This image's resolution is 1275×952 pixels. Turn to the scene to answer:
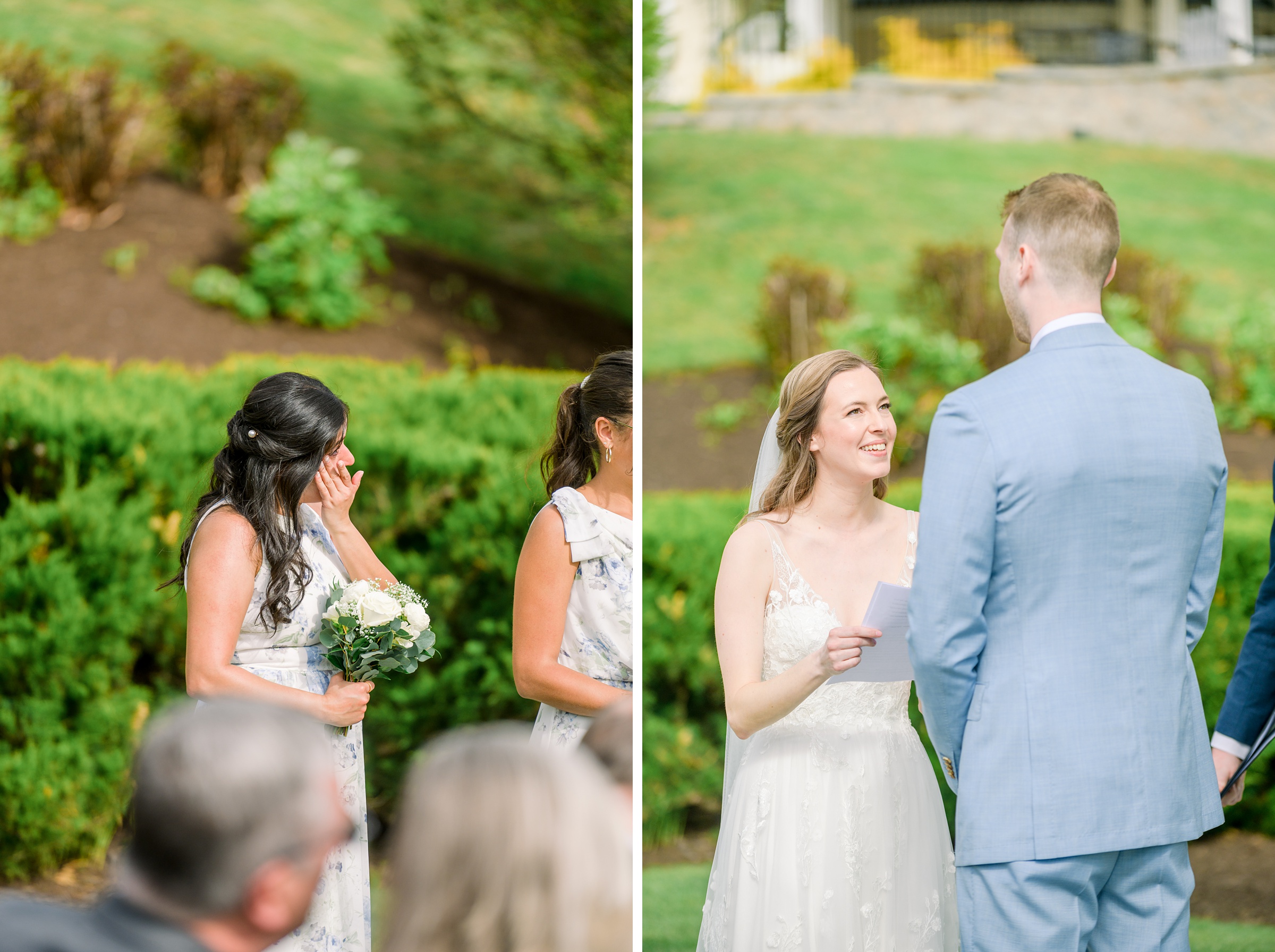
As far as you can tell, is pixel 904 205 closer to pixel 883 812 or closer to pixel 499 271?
pixel 499 271

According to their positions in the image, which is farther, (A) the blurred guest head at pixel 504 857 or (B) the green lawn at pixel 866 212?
(B) the green lawn at pixel 866 212

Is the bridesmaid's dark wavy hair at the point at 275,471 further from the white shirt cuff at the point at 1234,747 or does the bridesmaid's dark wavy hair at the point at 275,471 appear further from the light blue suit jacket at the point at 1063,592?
the white shirt cuff at the point at 1234,747

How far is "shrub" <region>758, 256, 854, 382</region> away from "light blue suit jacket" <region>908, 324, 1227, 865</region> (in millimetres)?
7136

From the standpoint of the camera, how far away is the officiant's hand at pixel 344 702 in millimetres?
2803

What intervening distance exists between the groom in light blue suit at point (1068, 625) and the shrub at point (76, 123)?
25.4 feet

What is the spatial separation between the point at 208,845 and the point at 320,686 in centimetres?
149

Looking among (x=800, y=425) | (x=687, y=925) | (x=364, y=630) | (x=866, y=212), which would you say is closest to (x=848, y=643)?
(x=800, y=425)

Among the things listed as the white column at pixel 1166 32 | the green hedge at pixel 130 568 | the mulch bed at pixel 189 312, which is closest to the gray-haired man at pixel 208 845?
the green hedge at pixel 130 568

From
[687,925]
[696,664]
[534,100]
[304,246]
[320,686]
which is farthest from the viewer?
[534,100]

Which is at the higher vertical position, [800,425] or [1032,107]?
[1032,107]

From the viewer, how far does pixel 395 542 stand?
516 centimetres

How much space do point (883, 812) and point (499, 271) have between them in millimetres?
7700

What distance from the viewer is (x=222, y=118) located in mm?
8609

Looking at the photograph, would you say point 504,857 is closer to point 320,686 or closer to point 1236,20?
point 320,686
